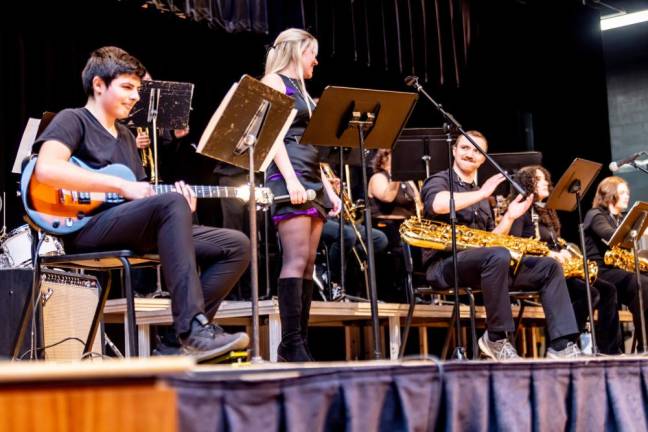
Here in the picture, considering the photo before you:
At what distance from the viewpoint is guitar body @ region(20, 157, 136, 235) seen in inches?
133

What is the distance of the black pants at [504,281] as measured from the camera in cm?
500

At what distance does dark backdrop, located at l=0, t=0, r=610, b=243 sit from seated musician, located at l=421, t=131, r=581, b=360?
2394 millimetres

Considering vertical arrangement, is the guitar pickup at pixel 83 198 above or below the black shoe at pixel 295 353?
above

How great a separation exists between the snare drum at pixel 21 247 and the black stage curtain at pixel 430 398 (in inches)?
114

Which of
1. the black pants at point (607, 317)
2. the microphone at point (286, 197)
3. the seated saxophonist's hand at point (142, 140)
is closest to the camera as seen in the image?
the microphone at point (286, 197)

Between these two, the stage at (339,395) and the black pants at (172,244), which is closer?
the stage at (339,395)

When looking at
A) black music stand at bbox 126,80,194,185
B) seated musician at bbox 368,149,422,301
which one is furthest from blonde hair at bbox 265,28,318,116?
seated musician at bbox 368,149,422,301

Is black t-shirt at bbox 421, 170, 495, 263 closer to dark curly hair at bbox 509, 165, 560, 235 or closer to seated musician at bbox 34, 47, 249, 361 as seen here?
dark curly hair at bbox 509, 165, 560, 235

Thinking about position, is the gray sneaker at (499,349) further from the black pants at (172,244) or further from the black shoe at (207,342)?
the black shoe at (207,342)

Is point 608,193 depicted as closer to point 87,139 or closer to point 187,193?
point 187,193

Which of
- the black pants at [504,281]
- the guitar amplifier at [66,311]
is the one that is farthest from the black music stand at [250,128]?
the black pants at [504,281]

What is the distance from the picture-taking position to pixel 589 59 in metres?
9.80

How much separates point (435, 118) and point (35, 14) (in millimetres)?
4275

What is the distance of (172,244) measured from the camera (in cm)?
322
